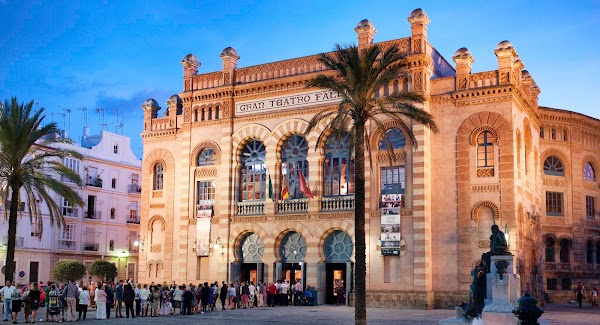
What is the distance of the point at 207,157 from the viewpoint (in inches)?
1692

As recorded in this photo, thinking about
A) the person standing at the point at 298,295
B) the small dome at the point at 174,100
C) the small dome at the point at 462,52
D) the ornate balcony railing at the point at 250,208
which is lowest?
the person standing at the point at 298,295

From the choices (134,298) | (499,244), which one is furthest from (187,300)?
(499,244)

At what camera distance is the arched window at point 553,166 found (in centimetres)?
4441

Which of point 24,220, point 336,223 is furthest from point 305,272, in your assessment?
point 24,220

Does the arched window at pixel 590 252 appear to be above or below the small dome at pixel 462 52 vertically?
below

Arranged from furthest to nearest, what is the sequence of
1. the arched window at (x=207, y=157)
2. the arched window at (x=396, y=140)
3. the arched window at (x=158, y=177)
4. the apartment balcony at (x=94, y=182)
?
the apartment balcony at (x=94, y=182), the arched window at (x=158, y=177), the arched window at (x=207, y=157), the arched window at (x=396, y=140)

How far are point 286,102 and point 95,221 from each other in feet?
84.5

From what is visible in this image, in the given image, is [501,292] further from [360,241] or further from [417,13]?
[417,13]

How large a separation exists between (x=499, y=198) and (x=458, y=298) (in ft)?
16.9

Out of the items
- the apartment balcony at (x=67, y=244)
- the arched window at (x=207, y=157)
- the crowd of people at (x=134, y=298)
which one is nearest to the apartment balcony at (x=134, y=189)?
the apartment balcony at (x=67, y=244)

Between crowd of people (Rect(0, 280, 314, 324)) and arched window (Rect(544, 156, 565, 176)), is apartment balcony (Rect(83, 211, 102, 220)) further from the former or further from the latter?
arched window (Rect(544, 156, 565, 176))

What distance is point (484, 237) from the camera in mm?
34906

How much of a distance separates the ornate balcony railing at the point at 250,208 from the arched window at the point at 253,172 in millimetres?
395

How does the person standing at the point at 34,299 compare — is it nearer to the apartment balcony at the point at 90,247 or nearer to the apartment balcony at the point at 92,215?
the apartment balcony at the point at 90,247
